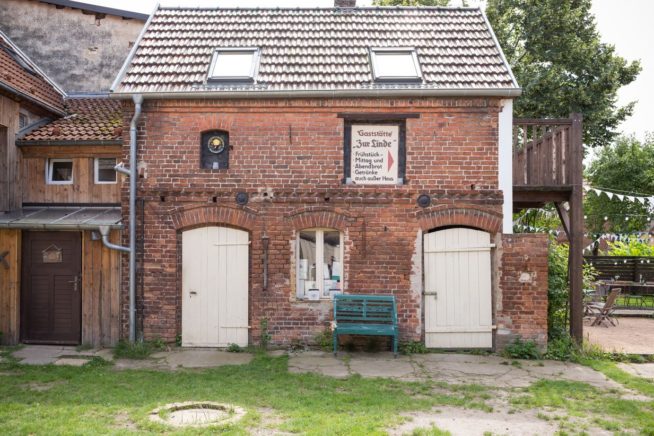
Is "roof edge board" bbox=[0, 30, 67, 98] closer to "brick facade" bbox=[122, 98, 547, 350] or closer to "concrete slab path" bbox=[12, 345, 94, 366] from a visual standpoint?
"brick facade" bbox=[122, 98, 547, 350]

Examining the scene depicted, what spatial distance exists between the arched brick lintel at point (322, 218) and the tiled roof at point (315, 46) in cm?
219

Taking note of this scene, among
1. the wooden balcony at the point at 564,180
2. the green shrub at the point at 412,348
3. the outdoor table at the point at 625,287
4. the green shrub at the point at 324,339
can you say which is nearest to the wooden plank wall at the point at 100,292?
the green shrub at the point at 324,339

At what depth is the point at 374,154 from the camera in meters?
9.95

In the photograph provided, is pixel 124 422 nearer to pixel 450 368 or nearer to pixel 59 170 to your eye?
pixel 450 368

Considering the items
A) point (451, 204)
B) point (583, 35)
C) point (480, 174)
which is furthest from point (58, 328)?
point (583, 35)

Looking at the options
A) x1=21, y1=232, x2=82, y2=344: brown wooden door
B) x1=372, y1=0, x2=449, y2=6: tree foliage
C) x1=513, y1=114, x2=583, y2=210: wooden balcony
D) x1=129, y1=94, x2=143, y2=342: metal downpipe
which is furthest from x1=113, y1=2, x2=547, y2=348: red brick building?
x1=372, y1=0, x2=449, y2=6: tree foliage

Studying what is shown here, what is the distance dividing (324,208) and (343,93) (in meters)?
2.08

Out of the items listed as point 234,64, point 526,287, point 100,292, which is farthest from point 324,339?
point 234,64

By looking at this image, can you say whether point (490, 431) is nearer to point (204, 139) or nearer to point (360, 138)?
point (360, 138)

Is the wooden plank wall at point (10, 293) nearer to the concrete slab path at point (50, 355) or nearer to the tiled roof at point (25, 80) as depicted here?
the concrete slab path at point (50, 355)

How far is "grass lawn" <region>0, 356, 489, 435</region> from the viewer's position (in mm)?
5832

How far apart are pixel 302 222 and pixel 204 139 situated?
7.93 ft

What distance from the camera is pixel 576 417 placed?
6.31 m

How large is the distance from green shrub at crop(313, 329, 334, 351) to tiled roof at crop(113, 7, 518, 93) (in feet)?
14.4
